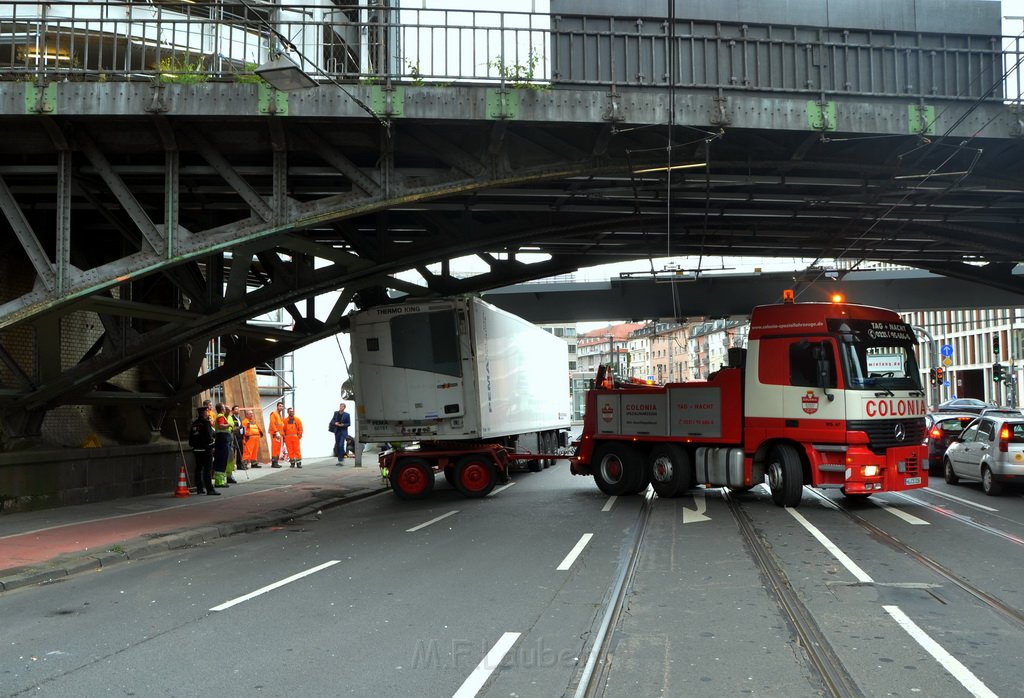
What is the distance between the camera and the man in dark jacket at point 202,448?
19.2 metres

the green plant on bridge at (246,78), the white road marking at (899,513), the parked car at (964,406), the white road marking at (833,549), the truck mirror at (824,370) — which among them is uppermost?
the green plant on bridge at (246,78)

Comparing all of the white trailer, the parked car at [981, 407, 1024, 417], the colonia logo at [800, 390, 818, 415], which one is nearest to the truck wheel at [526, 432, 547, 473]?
the white trailer

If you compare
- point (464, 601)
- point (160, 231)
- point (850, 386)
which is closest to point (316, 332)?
point (160, 231)

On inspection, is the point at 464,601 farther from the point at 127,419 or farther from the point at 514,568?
the point at 127,419

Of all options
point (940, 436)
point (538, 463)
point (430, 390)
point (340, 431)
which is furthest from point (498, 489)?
point (940, 436)

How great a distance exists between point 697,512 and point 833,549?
4554 mm

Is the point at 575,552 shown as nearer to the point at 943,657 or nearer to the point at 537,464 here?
the point at 943,657

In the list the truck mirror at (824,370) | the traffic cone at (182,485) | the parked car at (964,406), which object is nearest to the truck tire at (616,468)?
the truck mirror at (824,370)

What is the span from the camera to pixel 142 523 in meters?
14.7

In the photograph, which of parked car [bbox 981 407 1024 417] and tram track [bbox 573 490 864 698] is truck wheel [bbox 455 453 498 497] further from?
parked car [bbox 981 407 1024 417]

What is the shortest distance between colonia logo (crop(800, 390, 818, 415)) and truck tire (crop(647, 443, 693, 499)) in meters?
2.92

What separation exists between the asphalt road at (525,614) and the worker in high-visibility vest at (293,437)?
14.2m

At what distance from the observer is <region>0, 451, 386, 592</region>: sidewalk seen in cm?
1119

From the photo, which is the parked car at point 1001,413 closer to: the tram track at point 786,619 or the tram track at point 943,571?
the tram track at point 943,571
